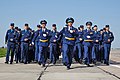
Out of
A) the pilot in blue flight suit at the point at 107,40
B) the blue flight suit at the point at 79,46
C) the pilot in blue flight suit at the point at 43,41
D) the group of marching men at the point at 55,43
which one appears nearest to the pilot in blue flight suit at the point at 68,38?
the group of marching men at the point at 55,43

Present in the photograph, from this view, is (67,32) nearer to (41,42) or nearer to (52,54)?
(41,42)

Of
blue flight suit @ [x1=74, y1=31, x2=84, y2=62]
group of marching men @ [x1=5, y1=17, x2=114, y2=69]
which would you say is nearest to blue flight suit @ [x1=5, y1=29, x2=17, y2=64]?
group of marching men @ [x1=5, y1=17, x2=114, y2=69]

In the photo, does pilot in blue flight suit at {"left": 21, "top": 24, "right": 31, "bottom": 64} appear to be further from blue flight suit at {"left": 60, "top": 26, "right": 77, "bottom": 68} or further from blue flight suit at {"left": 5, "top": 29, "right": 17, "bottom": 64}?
blue flight suit at {"left": 60, "top": 26, "right": 77, "bottom": 68}

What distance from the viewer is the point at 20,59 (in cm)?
1852

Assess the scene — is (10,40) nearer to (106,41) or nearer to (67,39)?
(106,41)

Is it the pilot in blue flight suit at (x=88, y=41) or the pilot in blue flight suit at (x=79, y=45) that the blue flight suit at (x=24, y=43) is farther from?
the pilot in blue flight suit at (x=88, y=41)

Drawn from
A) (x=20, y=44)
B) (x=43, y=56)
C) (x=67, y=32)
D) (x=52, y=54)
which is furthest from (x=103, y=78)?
(x=20, y=44)

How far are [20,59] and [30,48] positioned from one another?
0.89 metres

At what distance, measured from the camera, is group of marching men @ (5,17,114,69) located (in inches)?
517

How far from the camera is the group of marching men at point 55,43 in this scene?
1313 centimetres

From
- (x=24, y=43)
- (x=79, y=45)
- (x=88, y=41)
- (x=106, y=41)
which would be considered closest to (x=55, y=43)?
(x=79, y=45)

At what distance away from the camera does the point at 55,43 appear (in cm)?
1738

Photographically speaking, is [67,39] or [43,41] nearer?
[67,39]

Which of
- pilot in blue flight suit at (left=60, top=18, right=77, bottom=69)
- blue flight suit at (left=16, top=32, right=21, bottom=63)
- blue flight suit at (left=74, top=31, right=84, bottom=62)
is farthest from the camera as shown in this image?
blue flight suit at (left=74, top=31, right=84, bottom=62)
